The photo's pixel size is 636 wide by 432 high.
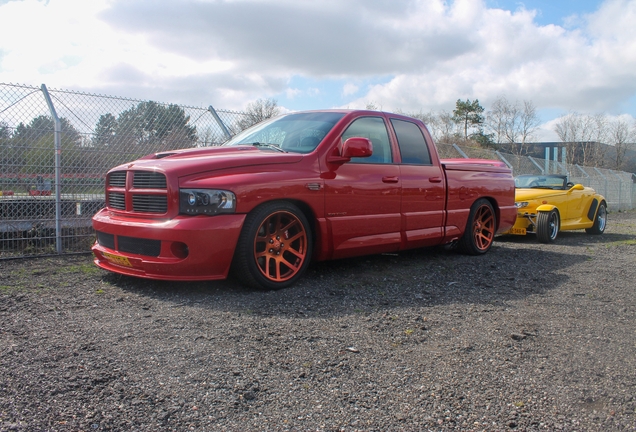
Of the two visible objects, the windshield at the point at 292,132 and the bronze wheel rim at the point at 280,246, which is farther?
the windshield at the point at 292,132

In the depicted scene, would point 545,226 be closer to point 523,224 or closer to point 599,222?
point 523,224

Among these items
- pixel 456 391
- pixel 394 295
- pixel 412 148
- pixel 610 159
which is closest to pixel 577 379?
pixel 456 391

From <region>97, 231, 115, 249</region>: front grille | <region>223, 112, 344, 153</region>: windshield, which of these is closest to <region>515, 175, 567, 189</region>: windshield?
<region>223, 112, 344, 153</region>: windshield

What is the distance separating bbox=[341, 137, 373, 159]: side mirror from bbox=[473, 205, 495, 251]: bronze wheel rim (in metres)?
2.86

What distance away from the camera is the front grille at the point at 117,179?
481 centimetres

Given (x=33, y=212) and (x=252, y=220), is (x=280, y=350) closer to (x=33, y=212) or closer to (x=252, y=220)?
(x=252, y=220)

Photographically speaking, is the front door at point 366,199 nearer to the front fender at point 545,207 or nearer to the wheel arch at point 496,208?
the wheel arch at point 496,208

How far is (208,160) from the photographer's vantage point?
446 centimetres

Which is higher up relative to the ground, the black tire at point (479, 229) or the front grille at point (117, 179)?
the front grille at point (117, 179)

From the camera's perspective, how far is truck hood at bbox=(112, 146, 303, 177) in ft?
14.3

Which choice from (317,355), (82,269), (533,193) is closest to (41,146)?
(82,269)

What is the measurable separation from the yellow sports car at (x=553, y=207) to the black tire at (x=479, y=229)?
7.39 feet

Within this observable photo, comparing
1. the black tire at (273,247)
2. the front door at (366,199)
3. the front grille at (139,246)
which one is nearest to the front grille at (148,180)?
the front grille at (139,246)

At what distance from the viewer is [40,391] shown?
8.16 ft
